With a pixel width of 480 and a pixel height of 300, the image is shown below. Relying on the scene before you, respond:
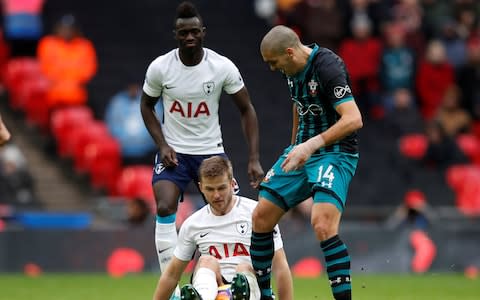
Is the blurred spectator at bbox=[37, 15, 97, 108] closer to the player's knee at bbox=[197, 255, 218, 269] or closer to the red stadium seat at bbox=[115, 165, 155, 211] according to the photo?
the red stadium seat at bbox=[115, 165, 155, 211]

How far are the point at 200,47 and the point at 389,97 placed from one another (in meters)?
11.3

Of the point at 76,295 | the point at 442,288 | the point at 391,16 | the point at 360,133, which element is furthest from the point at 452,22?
Result: the point at 76,295

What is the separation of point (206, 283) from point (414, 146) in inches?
503

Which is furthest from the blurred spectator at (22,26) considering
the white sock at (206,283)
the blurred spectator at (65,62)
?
the white sock at (206,283)

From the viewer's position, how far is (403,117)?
22.0 m

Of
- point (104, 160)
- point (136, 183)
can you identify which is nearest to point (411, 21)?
point (104, 160)

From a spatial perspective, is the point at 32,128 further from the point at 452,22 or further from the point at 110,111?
the point at 452,22

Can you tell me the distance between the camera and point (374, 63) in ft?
71.9

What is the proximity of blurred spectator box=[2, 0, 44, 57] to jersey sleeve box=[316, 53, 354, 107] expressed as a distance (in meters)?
12.7

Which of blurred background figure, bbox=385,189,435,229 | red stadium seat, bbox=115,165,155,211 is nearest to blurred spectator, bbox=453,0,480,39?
blurred background figure, bbox=385,189,435,229

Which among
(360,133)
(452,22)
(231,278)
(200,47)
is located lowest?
(231,278)

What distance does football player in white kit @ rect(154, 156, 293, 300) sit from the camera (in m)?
9.84

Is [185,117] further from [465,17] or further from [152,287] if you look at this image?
[465,17]

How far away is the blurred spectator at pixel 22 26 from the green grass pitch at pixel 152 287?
5.81 meters
